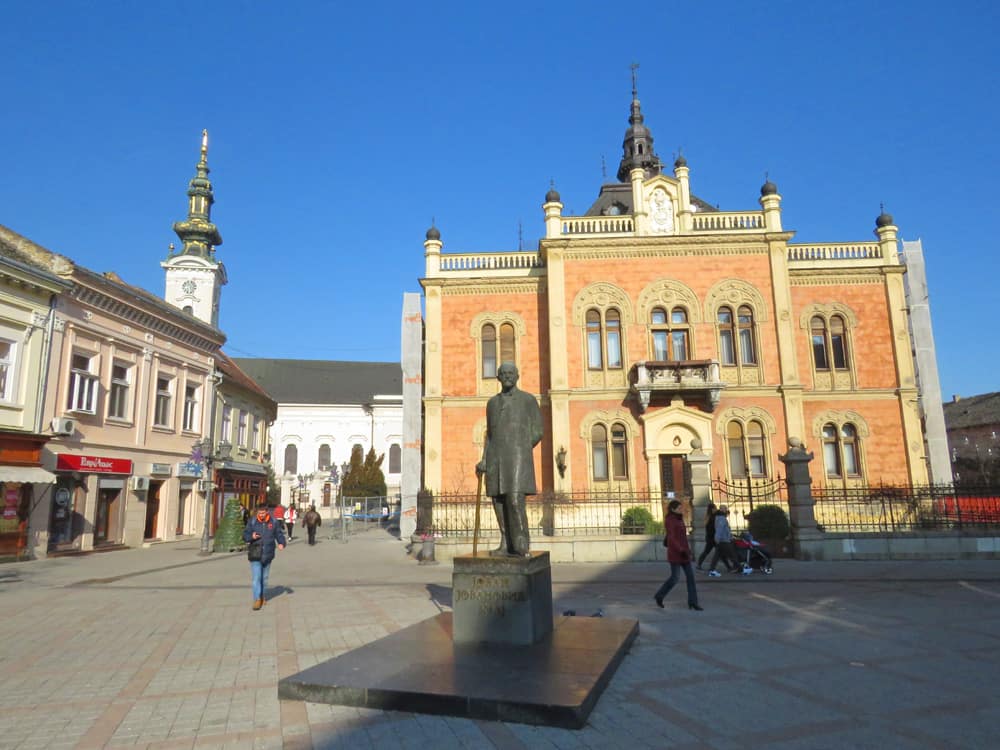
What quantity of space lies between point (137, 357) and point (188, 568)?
9749 mm

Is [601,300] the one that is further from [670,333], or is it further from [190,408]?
[190,408]

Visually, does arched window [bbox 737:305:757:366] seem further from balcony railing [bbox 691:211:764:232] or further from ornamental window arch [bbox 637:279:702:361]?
balcony railing [bbox 691:211:764:232]

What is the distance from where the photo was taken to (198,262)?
43.2 m

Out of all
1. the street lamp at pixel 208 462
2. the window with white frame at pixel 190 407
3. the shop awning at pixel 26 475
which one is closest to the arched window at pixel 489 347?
the street lamp at pixel 208 462

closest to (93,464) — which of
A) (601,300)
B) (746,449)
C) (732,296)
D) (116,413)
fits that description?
(116,413)

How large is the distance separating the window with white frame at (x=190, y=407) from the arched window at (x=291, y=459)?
3357 cm

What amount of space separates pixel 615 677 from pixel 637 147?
129 feet

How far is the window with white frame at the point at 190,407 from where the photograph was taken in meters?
25.5

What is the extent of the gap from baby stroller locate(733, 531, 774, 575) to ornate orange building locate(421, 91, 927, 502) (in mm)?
9922

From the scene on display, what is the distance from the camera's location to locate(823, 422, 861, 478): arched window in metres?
24.9

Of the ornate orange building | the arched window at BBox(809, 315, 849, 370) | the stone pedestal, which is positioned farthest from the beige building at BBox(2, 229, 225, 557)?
the arched window at BBox(809, 315, 849, 370)

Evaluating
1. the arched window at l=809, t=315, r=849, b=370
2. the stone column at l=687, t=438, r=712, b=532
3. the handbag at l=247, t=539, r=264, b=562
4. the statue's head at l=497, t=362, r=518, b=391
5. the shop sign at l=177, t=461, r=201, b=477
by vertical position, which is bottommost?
the handbag at l=247, t=539, r=264, b=562

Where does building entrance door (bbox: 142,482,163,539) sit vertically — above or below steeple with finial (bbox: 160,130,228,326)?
below

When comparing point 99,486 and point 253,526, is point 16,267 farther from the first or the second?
point 253,526
